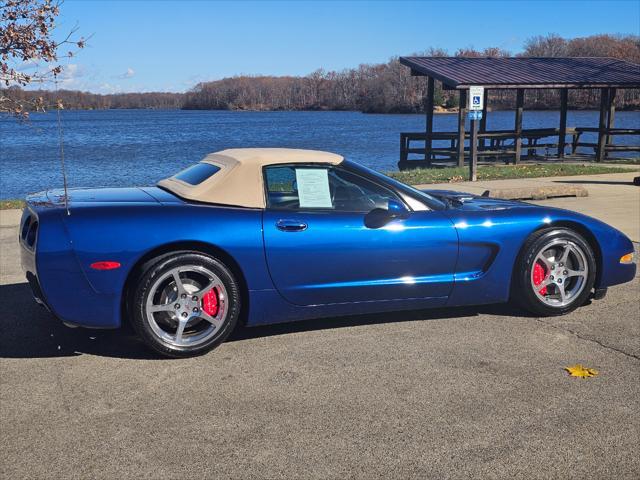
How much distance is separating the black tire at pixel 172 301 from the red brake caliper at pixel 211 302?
3.0 inches

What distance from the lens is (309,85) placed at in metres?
172

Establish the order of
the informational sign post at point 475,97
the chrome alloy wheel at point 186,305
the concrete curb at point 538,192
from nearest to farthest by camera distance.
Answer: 1. the chrome alloy wheel at point 186,305
2. the concrete curb at point 538,192
3. the informational sign post at point 475,97

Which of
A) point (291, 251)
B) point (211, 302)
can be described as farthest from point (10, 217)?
point (291, 251)

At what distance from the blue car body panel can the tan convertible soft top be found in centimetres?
10

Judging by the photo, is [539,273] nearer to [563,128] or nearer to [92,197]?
[92,197]

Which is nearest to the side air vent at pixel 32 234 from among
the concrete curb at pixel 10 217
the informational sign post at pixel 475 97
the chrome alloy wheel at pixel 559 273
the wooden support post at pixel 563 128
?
the chrome alloy wheel at pixel 559 273

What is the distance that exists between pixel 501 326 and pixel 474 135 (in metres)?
12.4

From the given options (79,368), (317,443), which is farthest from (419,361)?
(79,368)

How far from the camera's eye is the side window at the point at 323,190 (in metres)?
4.85

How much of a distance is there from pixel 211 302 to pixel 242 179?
0.87 m

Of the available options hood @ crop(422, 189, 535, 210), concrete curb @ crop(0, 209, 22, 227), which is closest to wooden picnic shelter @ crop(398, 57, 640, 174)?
concrete curb @ crop(0, 209, 22, 227)

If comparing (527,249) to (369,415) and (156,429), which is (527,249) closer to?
(369,415)

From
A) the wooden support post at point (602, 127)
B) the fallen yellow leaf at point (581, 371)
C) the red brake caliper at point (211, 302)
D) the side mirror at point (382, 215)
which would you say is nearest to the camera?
the fallen yellow leaf at point (581, 371)

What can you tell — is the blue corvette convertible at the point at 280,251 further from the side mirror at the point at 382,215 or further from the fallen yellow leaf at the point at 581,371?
the fallen yellow leaf at the point at 581,371
